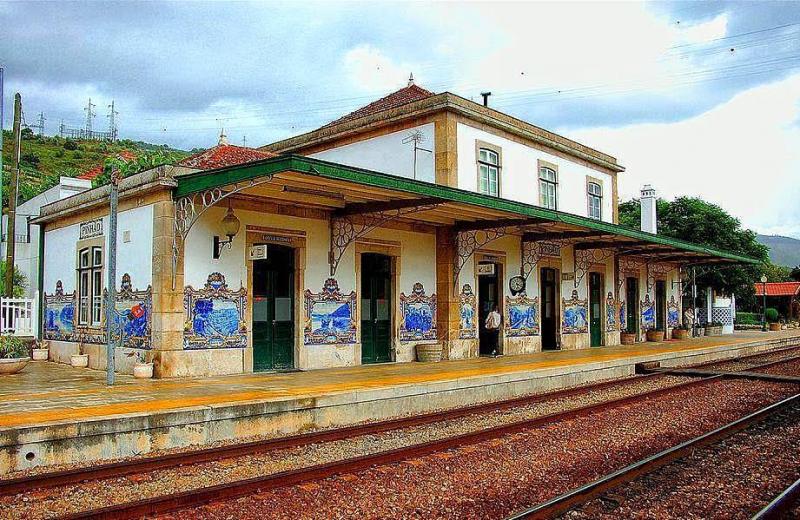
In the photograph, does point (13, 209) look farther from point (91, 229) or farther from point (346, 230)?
point (346, 230)

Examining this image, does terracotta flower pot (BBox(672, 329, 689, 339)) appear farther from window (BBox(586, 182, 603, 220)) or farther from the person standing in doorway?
the person standing in doorway

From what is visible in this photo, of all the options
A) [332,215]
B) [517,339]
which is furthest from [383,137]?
[517,339]

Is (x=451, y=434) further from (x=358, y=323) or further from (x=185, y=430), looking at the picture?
(x=358, y=323)

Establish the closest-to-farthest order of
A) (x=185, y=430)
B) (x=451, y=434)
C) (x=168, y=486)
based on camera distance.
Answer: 1. (x=168, y=486)
2. (x=185, y=430)
3. (x=451, y=434)

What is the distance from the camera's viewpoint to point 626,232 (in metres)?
18.8

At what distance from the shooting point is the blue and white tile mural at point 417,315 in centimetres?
1580

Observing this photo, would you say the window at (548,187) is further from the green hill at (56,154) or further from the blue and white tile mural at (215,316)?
the green hill at (56,154)

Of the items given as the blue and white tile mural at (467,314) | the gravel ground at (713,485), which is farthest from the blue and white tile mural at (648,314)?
the gravel ground at (713,485)

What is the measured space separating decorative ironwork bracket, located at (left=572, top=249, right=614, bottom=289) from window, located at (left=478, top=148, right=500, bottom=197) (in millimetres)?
4180

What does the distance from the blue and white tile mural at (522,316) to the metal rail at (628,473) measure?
28.2 ft

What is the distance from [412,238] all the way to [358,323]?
8.41 feet

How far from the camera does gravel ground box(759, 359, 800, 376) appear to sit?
16.7 meters

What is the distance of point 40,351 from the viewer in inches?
622

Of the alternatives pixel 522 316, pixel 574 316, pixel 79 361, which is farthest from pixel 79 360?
pixel 574 316
